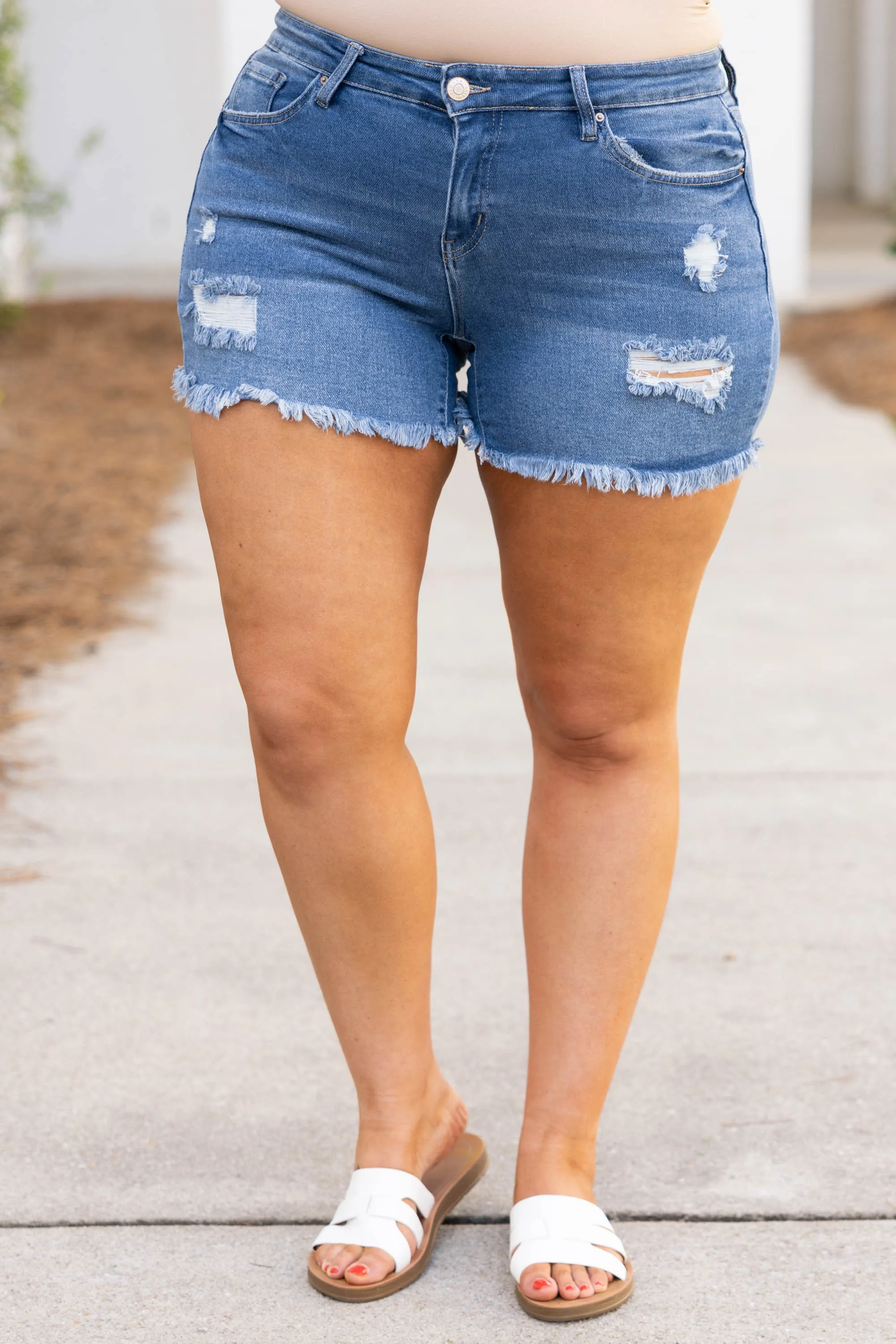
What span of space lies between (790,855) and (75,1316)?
4.92 feet

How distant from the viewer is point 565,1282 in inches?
60.2

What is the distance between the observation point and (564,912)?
160cm

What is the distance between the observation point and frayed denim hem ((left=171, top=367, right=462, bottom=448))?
4.59 ft

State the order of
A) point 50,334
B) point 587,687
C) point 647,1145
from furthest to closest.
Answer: point 50,334, point 647,1145, point 587,687

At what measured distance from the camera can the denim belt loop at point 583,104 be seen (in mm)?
1327

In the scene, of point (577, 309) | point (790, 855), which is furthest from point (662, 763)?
point (790, 855)

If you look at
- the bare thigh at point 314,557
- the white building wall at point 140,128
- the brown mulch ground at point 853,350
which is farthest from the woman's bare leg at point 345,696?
the white building wall at point 140,128

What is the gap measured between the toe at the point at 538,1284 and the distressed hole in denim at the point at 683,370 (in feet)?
2.88

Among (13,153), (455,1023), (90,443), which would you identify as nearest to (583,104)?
(455,1023)

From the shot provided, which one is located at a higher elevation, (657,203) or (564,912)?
(657,203)

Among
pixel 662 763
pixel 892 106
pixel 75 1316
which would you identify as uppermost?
pixel 662 763

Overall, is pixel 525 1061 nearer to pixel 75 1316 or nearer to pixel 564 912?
pixel 564 912

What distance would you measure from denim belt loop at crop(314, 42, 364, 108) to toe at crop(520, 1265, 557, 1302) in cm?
115

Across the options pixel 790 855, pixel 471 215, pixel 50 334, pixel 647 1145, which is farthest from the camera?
pixel 50 334
